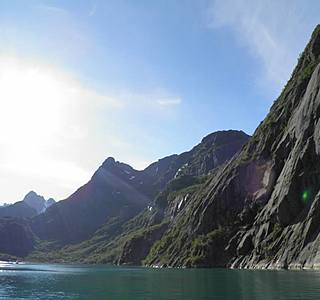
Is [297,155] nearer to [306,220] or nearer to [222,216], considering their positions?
[306,220]

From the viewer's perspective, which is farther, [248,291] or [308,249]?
[308,249]

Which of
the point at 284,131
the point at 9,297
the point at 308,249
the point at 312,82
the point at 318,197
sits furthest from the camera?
the point at 284,131

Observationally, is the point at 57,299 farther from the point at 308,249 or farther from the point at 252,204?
the point at 252,204

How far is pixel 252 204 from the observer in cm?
18300

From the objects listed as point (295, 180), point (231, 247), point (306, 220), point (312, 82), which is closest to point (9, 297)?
point (306, 220)

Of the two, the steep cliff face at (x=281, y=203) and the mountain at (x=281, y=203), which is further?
the steep cliff face at (x=281, y=203)

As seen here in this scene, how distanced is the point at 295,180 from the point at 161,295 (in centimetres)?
10099

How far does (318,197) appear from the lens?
138 metres

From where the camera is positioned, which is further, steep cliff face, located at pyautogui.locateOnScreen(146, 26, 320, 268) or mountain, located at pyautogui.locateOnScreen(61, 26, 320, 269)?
steep cliff face, located at pyautogui.locateOnScreen(146, 26, 320, 268)

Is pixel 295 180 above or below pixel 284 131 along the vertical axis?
below

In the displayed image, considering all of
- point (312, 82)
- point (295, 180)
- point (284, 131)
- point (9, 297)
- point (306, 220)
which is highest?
point (312, 82)

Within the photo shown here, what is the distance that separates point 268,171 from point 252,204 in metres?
14.7

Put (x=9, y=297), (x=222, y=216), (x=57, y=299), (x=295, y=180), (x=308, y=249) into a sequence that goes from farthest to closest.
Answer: (x=222, y=216) < (x=295, y=180) < (x=308, y=249) < (x=9, y=297) < (x=57, y=299)

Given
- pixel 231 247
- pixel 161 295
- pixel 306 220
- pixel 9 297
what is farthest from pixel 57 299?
pixel 231 247
